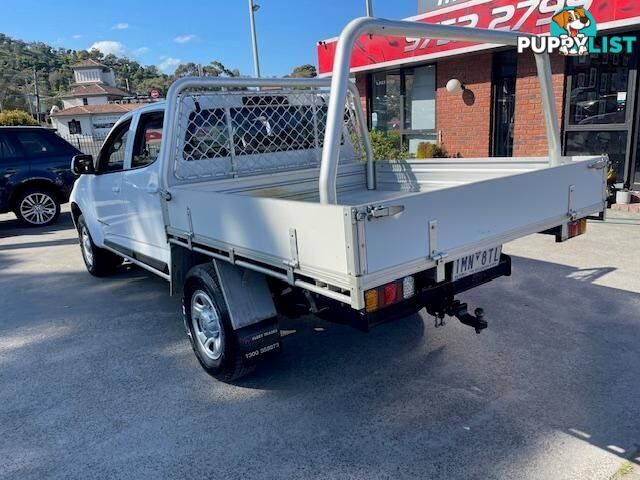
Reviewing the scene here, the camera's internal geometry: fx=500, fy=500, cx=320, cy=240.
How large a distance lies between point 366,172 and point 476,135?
653 cm

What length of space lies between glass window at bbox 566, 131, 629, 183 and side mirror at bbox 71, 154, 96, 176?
8.11 m

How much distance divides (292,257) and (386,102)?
1106cm

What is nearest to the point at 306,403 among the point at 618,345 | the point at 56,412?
the point at 56,412

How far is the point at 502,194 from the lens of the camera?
2.93 metres

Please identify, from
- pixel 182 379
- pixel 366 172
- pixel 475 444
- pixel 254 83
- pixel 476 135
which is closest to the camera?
pixel 475 444

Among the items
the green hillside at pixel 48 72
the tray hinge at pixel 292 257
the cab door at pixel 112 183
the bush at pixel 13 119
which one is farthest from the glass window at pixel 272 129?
the green hillside at pixel 48 72

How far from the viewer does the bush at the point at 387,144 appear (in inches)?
462

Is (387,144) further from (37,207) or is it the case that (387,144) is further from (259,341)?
(259,341)

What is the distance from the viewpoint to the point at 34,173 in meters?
9.69

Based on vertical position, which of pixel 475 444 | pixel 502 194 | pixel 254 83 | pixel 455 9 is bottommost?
pixel 475 444

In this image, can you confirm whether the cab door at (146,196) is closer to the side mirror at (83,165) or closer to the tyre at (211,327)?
the tyre at (211,327)

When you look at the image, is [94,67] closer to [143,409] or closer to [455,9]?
[455,9]

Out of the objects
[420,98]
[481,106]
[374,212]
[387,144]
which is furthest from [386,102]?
[374,212]

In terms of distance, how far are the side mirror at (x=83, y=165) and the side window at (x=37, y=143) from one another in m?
5.70
